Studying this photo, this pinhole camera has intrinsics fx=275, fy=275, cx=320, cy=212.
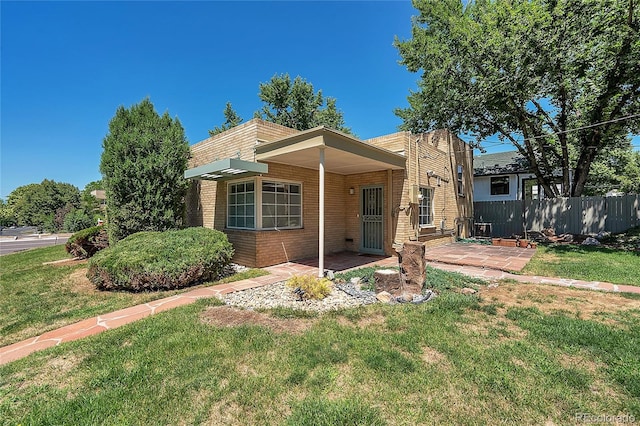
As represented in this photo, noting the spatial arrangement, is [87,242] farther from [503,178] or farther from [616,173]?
[616,173]

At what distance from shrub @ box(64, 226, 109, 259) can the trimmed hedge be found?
5018mm

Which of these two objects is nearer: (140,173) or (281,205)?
(281,205)

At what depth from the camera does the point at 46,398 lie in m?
2.45

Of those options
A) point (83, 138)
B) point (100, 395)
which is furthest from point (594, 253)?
point (83, 138)

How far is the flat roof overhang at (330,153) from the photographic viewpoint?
6148 millimetres

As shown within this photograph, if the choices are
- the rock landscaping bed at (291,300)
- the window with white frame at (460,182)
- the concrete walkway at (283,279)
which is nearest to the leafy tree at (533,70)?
the window with white frame at (460,182)

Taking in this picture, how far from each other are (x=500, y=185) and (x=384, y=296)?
21.4 metres

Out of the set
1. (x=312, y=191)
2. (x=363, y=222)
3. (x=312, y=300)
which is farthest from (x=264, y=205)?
(x=363, y=222)

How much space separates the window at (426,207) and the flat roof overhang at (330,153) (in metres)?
2.20

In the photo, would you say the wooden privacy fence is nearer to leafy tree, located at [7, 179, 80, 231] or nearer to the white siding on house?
the white siding on house

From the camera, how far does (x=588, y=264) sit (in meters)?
7.58

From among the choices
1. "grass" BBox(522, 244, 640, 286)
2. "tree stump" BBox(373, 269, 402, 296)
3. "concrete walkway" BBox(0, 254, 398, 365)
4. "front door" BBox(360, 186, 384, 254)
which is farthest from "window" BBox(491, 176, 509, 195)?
"tree stump" BBox(373, 269, 402, 296)

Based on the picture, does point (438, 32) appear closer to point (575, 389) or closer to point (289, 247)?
point (289, 247)

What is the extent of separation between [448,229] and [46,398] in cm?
1270
